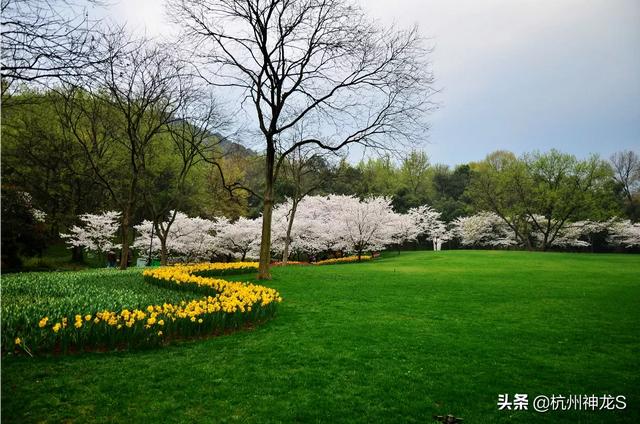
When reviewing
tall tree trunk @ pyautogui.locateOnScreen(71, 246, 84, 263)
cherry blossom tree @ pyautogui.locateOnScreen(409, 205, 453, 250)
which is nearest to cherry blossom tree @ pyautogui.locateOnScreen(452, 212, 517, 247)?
cherry blossom tree @ pyautogui.locateOnScreen(409, 205, 453, 250)

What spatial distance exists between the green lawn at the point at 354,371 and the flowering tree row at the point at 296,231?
65.3ft

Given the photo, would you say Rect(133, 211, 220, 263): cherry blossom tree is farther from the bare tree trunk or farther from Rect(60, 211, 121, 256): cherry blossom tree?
the bare tree trunk

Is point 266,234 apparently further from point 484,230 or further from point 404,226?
point 484,230

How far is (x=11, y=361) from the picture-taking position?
5.27 meters

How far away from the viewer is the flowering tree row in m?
30.5

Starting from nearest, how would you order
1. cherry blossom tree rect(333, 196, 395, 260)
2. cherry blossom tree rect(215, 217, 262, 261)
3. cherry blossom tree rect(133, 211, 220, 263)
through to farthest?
cherry blossom tree rect(133, 211, 220, 263), cherry blossom tree rect(333, 196, 395, 260), cherry blossom tree rect(215, 217, 262, 261)

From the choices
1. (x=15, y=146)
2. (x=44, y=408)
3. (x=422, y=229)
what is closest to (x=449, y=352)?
(x=44, y=408)

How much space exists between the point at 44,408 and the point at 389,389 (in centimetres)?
362

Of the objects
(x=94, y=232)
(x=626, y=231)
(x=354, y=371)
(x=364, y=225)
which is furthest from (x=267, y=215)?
(x=626, y=231)

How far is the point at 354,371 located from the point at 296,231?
28.9 meters

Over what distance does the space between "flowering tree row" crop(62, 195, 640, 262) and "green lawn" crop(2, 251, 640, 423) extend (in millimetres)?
19899

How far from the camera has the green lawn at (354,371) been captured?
4.02 meters

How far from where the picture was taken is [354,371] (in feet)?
16.9

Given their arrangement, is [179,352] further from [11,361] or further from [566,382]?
[566,382]
